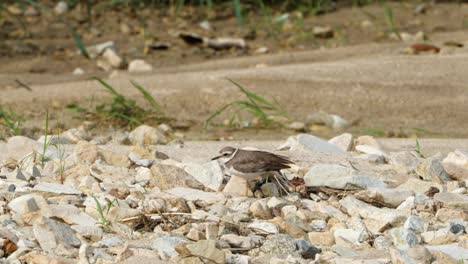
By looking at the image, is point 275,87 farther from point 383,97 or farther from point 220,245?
point 220,245

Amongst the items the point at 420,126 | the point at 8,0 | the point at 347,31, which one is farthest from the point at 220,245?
the point at 8,0

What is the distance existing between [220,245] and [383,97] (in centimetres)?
287

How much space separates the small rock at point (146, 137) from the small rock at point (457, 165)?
1.25m

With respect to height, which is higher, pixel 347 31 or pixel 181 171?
pixel 181 171

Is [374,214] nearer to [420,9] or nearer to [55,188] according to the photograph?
[55,188]

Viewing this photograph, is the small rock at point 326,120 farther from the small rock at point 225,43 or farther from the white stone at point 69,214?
→ the white stone at point 69,214

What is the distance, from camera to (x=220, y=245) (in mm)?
2855

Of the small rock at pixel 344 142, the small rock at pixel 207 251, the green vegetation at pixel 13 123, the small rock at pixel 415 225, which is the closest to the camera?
the small rock at pixel 207 251

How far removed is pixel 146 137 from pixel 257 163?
4.28ft

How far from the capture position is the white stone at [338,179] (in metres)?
3.45

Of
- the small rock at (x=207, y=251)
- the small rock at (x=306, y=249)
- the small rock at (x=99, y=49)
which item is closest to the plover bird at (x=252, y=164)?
the small rock at (x=306, y=249)

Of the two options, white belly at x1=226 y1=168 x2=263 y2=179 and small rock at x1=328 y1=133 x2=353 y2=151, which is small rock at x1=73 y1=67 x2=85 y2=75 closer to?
small rock at x1=328 y1=133 x2=353 y2=151

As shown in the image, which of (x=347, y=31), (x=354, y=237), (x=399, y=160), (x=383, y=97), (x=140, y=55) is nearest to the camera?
(x=354, y=237)

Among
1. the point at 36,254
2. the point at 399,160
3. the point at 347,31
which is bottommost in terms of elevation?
the point at 347,31
